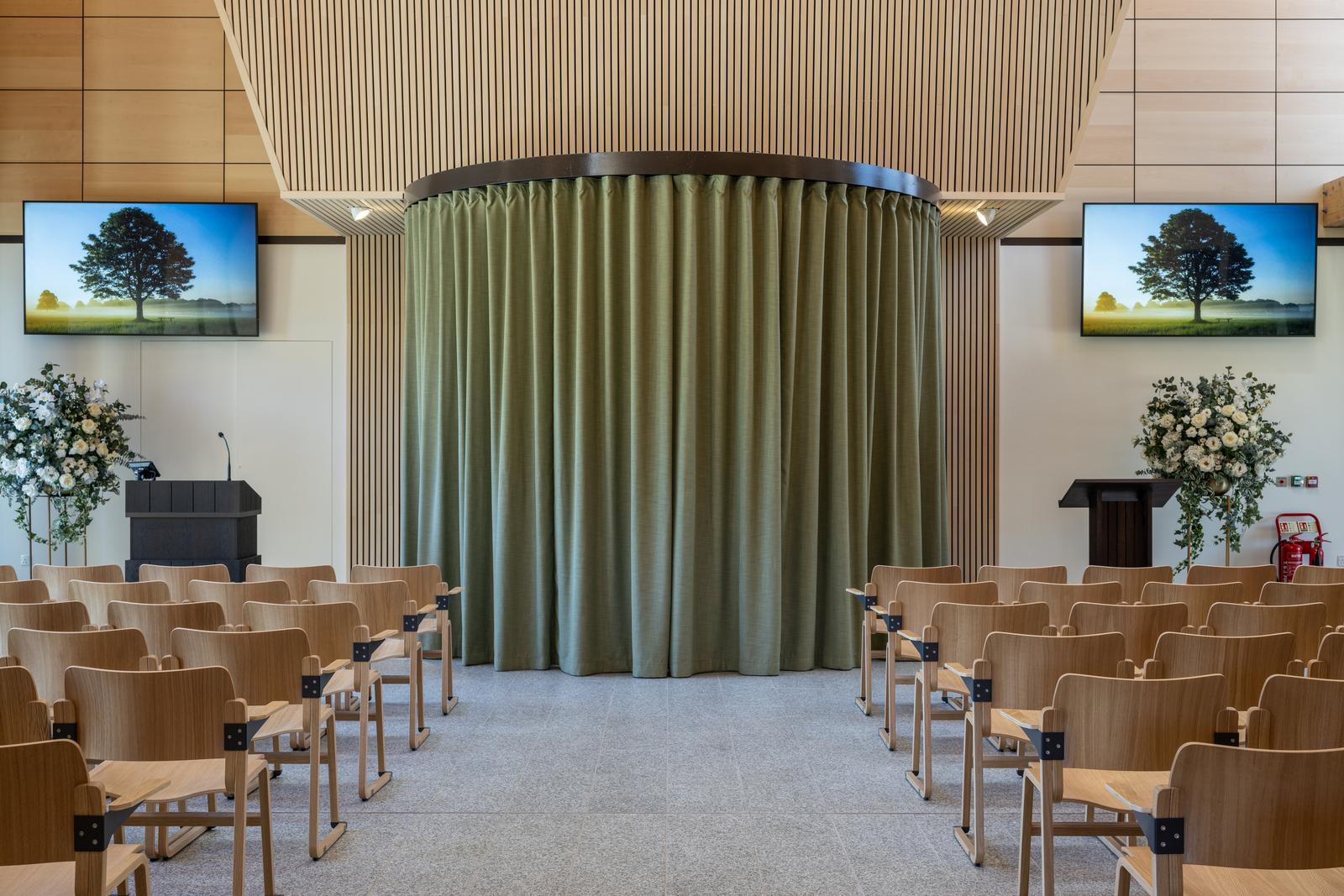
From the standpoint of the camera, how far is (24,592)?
15.6ft

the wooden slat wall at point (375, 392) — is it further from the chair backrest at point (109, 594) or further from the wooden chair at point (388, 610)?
the wooden chair at point (388, 610)

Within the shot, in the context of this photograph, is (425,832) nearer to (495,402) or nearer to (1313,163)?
(495,402)

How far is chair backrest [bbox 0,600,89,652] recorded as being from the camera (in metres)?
4.09

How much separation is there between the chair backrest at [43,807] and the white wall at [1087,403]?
8.79 m

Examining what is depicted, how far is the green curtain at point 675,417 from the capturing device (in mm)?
6332

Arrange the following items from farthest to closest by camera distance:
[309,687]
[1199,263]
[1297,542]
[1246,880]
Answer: [1199,263]
[1297,542]
[309,687]
[1246,880]

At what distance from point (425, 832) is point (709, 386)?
360 centimetres

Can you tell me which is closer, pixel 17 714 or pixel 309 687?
pixel 17 714

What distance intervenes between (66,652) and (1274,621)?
4.69 m

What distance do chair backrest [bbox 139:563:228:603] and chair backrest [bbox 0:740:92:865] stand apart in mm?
3356

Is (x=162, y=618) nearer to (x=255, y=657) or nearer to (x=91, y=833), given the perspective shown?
(x=255, y=657)

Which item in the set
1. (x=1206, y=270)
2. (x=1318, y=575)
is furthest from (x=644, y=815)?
(x=1206, y=270)

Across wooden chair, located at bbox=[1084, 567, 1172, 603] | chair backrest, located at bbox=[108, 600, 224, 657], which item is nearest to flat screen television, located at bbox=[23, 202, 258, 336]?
chair backrest, located at bbox=[108, 600, 224, 657]

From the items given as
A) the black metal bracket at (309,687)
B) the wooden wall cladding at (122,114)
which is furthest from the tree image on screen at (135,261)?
the black metal bracket at (309,687)
